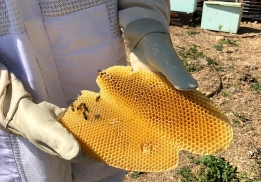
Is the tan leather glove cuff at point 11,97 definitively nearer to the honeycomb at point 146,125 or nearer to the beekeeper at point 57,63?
the beekeeper at point 57,63

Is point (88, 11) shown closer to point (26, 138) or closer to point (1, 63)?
point (1, 63)

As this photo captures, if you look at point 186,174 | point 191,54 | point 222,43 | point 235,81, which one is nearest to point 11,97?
point 186,174

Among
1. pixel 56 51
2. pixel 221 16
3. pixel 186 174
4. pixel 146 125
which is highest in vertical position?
pixel 56 51

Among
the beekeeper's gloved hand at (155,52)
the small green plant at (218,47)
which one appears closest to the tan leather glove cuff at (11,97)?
the beekeeper's gloved hand at (155,52)

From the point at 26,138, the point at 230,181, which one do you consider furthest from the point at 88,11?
the point at 230,181

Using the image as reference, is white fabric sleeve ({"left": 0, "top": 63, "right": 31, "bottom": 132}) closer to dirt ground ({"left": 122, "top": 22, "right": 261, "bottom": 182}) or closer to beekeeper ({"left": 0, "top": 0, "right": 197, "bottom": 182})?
beekeeper ({"left": 0, "top": 0, "right": 197, "bottom": 182})

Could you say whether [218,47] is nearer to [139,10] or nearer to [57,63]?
[139,10]

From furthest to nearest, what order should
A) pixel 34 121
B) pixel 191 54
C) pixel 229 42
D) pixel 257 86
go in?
pixel 229 42 < pixel 191 54 < pixel 257 86 < pixel 34 121
